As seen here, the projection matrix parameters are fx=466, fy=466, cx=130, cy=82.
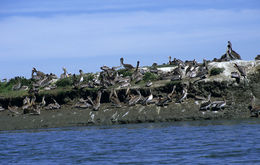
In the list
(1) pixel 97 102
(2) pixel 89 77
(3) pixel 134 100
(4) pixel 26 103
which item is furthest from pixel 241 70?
(4) pixel 26 103

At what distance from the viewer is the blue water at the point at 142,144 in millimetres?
16375

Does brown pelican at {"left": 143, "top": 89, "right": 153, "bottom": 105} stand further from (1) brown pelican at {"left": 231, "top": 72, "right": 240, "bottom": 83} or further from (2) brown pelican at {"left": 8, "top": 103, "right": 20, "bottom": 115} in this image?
(2) brown pelican at {"left": 8, "top": 103, "right": 20, "bottom": 115}

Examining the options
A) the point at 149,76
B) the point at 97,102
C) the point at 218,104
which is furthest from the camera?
the point at 149,76

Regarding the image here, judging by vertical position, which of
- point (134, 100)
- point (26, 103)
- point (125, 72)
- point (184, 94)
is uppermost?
point (125, 72)

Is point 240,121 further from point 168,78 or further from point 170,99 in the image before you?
point 168,78

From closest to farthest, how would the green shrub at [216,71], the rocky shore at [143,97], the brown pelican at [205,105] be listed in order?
the brown pelican at [205,105], the rocky shore at [143,97], the green shrub at [216,71]

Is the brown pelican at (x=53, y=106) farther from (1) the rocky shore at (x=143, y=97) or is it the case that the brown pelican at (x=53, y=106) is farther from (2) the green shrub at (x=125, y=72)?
(2) the green shrub at (x=125, y=72)

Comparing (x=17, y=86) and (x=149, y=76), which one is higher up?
(x=149, y=76)

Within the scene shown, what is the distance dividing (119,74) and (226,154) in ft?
59.4

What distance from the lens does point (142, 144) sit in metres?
19.5

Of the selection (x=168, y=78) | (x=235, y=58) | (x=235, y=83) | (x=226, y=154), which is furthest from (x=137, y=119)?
(x=226, y=154)

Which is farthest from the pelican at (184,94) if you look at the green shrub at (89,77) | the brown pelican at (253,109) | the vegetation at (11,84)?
the vegetation at (11,84)

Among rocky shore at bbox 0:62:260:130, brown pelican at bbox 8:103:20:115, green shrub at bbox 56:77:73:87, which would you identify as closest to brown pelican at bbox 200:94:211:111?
rocky shore at bbox 0:62:260:130

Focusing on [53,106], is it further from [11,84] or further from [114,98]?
[11,84]
